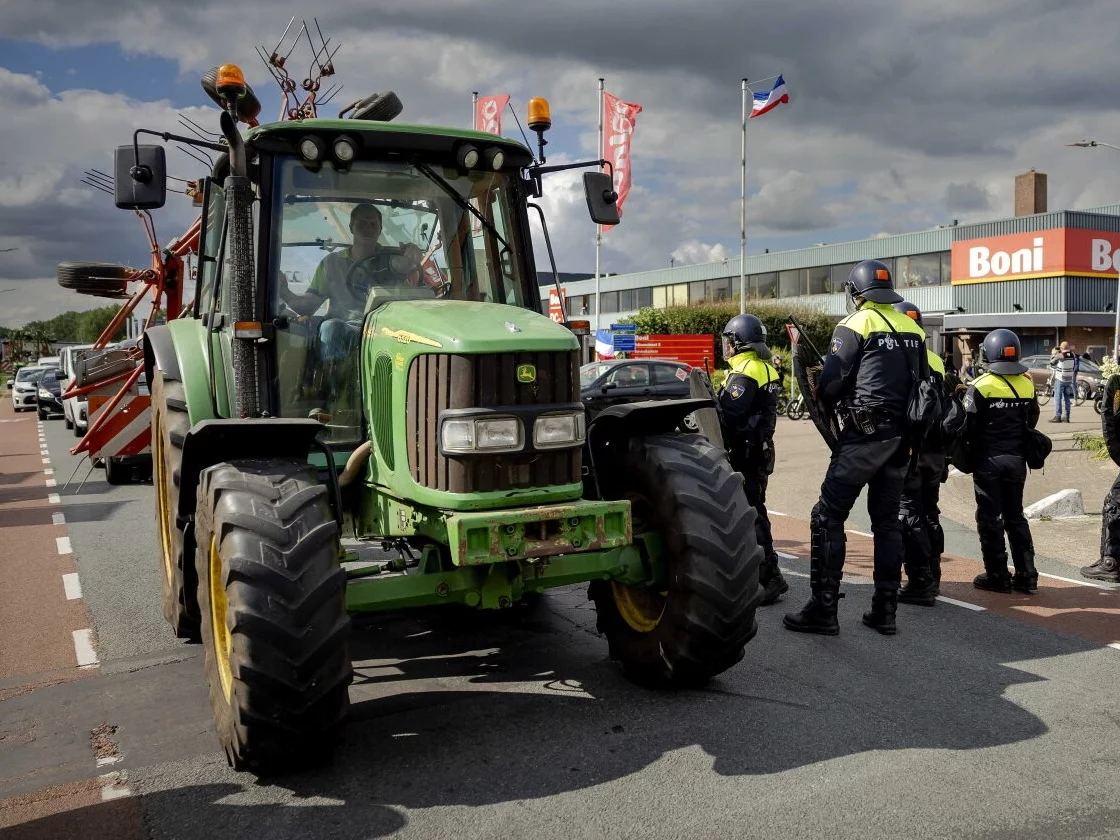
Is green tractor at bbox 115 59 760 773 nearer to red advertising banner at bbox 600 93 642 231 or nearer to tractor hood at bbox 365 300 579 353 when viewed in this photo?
tractor hood at bbox 365 300 579 353

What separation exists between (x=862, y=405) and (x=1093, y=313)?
40.9 metres

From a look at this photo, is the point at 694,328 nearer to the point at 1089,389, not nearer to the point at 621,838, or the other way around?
the point at 1089,389

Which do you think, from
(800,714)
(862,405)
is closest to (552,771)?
(800,714)

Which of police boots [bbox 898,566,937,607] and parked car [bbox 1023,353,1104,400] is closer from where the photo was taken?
police boots [bbox 898,566,937,607]

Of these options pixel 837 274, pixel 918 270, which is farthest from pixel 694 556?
pixel 837 274

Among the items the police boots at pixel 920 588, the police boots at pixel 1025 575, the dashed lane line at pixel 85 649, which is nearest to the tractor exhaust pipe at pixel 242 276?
the dashed lane line at pixel 85 649

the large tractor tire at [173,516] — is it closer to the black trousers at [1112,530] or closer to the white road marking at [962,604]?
the white road marking at [962,604]

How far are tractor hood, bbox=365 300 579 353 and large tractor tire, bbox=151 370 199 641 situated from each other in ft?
4.04

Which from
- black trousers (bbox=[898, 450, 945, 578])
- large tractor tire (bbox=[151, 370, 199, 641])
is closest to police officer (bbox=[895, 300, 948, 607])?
black trousers (bbox=[898, 450, 945, 578])

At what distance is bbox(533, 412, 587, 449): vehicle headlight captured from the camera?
4.30 meters

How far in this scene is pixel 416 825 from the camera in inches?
145

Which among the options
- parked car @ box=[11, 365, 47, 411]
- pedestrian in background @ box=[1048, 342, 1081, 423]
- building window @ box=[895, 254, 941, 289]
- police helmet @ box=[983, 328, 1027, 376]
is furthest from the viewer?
building window @ box=[895, 254, 941, 289]

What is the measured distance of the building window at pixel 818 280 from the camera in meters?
53.1

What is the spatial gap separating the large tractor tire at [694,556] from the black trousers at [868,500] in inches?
56.0
